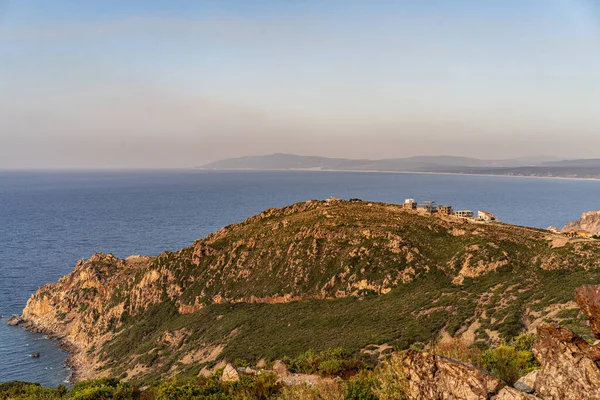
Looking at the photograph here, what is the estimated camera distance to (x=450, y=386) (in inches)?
539

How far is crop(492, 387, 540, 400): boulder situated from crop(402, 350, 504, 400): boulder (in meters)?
0.19

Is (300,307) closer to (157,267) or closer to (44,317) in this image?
(157,267)

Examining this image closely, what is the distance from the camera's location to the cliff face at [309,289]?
52.3 m

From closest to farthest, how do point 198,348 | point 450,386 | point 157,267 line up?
point 450,386, point 198,348, point 157,267

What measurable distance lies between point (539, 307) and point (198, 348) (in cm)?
4571

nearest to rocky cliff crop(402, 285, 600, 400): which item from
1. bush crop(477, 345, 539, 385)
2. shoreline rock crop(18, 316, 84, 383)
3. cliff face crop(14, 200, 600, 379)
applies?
bush crop(477, 345, 539, 385)

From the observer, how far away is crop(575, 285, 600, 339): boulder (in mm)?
14455

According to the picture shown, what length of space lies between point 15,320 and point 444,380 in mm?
98532

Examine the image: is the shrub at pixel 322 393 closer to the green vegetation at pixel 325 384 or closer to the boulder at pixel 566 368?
the green vegetation at pixel 325 384

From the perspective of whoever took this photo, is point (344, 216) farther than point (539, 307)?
Yes

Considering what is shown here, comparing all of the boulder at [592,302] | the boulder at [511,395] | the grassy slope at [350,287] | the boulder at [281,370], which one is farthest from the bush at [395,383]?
the grassy slope at [350,287]

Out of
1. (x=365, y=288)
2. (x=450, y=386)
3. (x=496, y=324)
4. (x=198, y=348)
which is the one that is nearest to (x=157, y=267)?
(x=198, y=348)

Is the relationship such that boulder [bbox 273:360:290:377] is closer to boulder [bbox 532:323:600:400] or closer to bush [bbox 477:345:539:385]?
bush [bbox 477:345:539:385]

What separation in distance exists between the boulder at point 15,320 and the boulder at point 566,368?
99534mm
